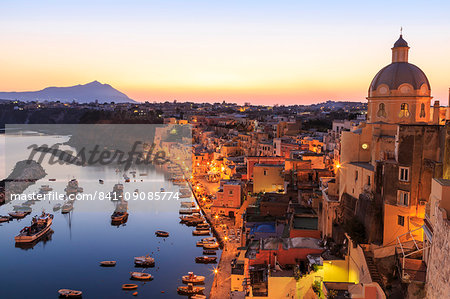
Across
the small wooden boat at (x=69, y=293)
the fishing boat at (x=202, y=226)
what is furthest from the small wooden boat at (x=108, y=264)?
the fishing boat at (x=202, y=226)

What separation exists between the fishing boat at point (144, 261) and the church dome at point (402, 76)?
903 centimetres

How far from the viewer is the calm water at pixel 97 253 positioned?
11.6 m

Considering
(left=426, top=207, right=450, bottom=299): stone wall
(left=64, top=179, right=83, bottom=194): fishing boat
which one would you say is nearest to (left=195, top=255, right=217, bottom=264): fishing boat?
(left=426, top=207, right=450, bottom=299): stone wall

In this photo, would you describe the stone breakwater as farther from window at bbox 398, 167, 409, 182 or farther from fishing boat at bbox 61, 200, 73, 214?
window at bbox 398, 167, 409, 182

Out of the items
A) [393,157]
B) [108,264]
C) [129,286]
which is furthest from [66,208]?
[393,157]

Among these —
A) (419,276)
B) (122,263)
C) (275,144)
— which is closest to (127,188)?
(275,144)

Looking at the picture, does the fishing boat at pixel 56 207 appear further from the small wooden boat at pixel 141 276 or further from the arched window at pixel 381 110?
the arched window at pixel 381 110

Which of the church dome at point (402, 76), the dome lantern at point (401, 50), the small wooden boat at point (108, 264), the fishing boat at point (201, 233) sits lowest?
the small wooden boat at point (108, 264)

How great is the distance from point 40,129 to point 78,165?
48889 mm

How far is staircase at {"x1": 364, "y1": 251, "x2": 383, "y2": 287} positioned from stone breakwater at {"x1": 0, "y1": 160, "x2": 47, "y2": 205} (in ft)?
67.9

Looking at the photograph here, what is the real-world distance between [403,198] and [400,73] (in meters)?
3.54

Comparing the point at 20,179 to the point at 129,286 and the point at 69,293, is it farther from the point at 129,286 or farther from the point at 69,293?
the point at 129,286

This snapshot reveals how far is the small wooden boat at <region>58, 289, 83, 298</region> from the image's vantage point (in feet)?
35.4

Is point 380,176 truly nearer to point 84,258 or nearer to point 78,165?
point 84,258
